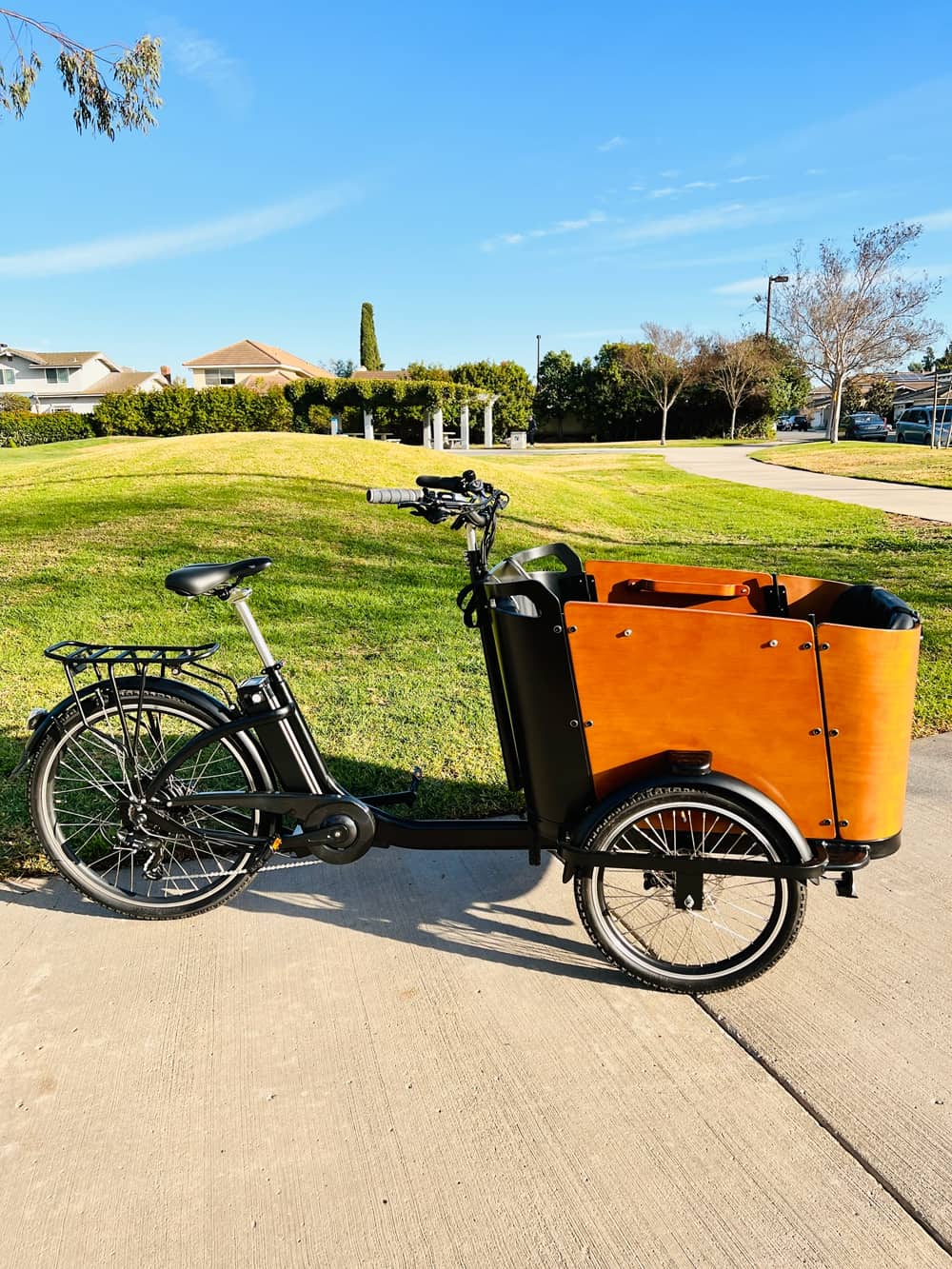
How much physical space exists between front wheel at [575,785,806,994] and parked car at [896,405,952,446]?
31.7 meters

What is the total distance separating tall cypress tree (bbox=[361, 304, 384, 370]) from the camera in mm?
71500

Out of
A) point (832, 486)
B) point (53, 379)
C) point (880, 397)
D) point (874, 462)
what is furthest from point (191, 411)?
point (880, 397)

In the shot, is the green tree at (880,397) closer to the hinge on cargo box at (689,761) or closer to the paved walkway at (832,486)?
the paved walkway at (832,486)

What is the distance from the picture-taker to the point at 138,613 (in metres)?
5.93

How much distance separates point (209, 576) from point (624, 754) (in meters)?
1.32

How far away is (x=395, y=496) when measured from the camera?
2.42m

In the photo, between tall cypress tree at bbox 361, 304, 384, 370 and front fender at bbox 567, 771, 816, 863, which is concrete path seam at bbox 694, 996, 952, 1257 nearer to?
front fender at bbox 567, 771, 816, 863

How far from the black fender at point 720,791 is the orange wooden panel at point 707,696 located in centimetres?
4

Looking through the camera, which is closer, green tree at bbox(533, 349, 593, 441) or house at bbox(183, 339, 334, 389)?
green tree at bbox(533, 349, 593, 441)

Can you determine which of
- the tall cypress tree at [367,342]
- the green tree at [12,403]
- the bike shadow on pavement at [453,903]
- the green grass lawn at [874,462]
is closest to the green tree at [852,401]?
the green grass lawn at [874,462]

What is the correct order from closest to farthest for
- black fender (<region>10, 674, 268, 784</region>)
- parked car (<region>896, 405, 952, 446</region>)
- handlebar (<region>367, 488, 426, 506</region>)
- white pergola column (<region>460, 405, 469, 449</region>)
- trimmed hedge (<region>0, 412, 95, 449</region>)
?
handlebar (<region>367, 488, 426, 506</region>) → black fender (<region>10, 674, 268, 784</region>) → parked car (<region>896, 405, 952, 446</region>) → white pergola column (<region>460, 405, 469, 449</region>) → trimmed hedge (<region>0, 412, 95, 449</region>)

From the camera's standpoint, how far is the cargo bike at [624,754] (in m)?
2.12

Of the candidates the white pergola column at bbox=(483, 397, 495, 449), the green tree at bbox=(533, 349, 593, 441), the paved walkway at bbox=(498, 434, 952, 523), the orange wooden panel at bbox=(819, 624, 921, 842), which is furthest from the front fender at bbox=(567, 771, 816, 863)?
the green tree at bbox=(533, 349, 593, 441)

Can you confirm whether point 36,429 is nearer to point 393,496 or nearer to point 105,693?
point 105,693
